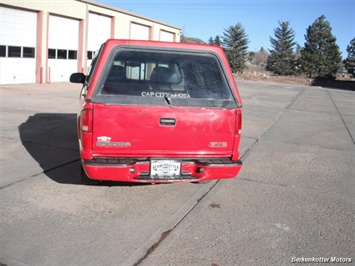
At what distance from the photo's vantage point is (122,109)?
4113 mm

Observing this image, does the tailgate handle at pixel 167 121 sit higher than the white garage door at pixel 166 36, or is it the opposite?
the white garage door at pixel 166 36

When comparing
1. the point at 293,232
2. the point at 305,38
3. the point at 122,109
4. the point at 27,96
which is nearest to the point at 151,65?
the point at 122,109

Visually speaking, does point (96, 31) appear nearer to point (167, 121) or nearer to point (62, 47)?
point (62, 47)

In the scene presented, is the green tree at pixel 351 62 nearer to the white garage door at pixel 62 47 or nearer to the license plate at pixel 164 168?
the white garage door at pixel 62 47

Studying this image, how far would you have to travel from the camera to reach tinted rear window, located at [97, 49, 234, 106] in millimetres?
4215

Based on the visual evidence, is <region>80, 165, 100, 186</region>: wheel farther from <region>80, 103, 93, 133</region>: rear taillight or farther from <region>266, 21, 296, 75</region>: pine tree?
<region>266, 21, 296, 75</region>: pine tree

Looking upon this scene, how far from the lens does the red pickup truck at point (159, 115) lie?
412cm

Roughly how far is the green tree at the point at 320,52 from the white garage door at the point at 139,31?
128ft

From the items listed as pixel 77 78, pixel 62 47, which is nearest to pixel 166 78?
pixel 77 78

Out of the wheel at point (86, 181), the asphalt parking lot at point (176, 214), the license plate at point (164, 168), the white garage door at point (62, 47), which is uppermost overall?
the white garage door at point (62, 47)

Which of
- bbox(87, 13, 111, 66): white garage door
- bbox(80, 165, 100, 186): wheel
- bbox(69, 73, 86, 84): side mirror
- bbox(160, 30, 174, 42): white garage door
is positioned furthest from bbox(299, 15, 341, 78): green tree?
bbox(80, 165, 100, 186): wheel

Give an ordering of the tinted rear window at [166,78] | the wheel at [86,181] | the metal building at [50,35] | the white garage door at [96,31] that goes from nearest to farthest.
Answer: the tinted rear window at [166,78]
the wheel at [86,181]
the metal building at [50,35]
the white garage door at [96,31]

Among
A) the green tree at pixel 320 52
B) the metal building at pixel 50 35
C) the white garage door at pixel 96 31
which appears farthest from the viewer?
the green tree at pixel 320 52

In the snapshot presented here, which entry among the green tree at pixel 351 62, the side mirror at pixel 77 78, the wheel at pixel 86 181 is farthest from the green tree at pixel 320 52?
the wheel at pixel 86 181
